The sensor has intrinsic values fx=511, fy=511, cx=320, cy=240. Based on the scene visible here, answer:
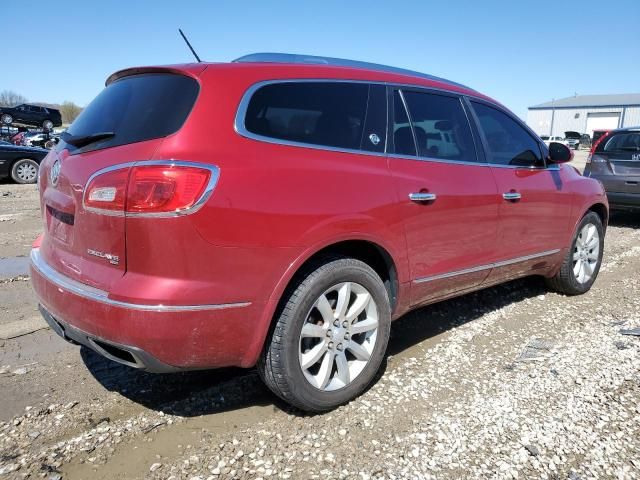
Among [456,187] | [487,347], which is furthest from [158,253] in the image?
[487,347]

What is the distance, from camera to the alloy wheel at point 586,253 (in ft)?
15.9

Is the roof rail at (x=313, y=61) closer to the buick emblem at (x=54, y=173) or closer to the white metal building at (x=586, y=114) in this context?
the buick emblem at (x=54, y=173)

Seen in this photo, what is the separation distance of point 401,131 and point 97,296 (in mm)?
1924

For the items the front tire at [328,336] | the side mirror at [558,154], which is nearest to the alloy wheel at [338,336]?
the front tire at [328,336]

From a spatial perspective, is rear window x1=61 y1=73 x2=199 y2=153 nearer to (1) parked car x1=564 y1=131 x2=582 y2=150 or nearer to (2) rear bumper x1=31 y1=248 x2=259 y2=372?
(2) rear bumper x1=31 y1=248 x2=259 y2=372

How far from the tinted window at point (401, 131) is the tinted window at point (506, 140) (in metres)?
0.90

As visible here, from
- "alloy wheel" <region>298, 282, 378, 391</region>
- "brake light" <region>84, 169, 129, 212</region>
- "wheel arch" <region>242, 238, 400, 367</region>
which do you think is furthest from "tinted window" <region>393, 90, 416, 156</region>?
"brake light" <region>84, 169, 129, 212</region>

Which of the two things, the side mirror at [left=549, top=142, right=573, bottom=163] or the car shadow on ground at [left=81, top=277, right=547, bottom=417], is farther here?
the side mirror at [left=549, top=142, right=573, bottom=163]

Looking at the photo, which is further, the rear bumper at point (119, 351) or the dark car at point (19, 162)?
the dark car at point (19, 162)

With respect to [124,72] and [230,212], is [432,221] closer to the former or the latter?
[230,212]

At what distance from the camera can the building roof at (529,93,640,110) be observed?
246 ft

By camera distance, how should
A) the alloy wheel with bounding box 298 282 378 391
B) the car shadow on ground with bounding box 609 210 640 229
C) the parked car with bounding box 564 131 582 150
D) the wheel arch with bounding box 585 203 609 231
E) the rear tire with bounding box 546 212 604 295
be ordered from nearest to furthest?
the alloy wheel with bounding box 298 282 378 391
the rear tire with bounding box 546 212 604 295
the wheel arch with bounding box 585 203 609 231
the car shadow on ground with bounding box 609 210 640 229
the parked car with bounding box 564 131 582 150

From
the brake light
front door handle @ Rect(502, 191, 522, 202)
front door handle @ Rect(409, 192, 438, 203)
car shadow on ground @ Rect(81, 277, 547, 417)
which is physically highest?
the brake light

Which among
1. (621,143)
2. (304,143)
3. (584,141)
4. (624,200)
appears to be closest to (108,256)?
(304,143)
